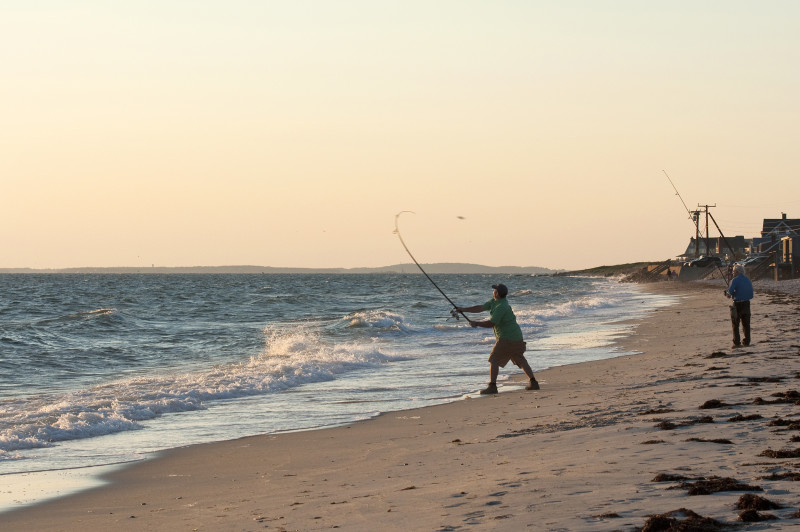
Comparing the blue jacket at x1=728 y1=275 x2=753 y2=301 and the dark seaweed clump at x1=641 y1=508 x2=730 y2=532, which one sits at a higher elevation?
the blue jacket at x1=728 y1=275 x2=753 y2=301

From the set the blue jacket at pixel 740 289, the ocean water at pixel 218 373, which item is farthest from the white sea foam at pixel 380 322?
the blue jacket at pixel 740 289

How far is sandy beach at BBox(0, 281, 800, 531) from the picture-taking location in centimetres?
477

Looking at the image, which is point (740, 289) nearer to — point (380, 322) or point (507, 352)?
point (507, 352)

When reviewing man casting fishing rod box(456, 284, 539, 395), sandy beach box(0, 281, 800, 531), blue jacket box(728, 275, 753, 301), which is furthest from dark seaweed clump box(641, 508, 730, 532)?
blue jacket box(728, 275, 753, 301)

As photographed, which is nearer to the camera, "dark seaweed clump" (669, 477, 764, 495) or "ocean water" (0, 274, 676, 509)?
"dark seaweed clump" (669, 477, 764, 495)

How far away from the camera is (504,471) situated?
6.10 metres

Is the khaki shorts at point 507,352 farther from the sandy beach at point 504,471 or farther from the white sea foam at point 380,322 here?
the white sea foam at point 380,322

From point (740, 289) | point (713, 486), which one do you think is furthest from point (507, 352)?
point (713, 486)

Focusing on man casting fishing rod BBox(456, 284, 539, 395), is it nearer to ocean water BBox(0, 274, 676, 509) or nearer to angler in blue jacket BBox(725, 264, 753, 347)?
ocean water BBox(0, 274, 676, 509)

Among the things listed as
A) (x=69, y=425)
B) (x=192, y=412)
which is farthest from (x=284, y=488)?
(x=192, y=412)

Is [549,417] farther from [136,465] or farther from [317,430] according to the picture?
[136,465]

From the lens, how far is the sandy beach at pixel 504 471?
15.7 feet

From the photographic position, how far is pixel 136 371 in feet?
54.7

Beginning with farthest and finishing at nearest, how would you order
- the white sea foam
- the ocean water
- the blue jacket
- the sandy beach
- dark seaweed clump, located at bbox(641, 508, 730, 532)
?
the white sea foam
the blue jacket
the ocean water
the sandy beach
dark seaweed clump, located at bbox(641, 508, 730, 532)
